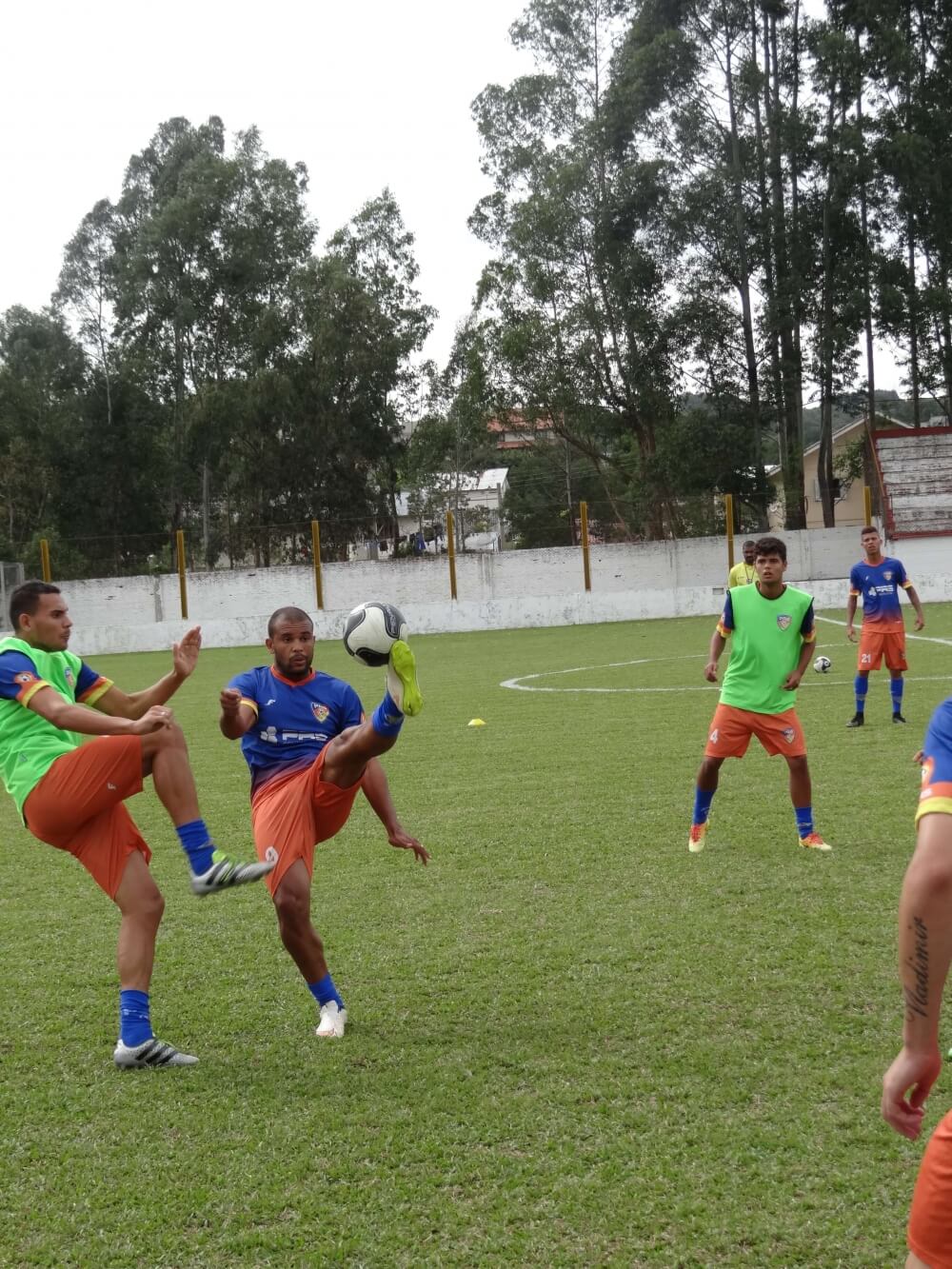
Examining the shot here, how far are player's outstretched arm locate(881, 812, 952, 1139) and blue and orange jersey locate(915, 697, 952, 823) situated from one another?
0.9 inches

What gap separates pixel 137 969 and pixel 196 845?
20.9 inches

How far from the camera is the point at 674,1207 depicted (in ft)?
11.2

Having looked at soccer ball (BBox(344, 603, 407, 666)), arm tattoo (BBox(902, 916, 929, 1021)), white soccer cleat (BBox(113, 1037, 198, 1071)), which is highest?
soccer ball (BBox(344, 603, 407, 666))

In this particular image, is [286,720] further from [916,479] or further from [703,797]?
[916,479]

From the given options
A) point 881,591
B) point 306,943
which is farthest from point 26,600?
point 881,591

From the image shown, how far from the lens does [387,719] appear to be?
4.50 meters

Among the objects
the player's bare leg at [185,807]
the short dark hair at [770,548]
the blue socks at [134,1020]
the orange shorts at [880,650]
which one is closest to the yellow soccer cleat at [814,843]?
the short dark hair at [770,548]

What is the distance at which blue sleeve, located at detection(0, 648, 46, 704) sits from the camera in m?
4.73

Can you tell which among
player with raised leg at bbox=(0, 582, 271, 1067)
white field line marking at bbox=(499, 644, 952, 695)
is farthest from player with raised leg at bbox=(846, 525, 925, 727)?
player with raised leg at bbox=(0, 582, 271, 1067)

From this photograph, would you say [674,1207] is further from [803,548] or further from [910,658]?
[803,548]

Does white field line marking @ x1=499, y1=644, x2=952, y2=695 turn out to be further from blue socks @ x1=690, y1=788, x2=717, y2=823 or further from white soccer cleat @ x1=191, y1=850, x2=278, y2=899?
white soccer cleat @ x1=191, y1=850, x2=278, y2=899

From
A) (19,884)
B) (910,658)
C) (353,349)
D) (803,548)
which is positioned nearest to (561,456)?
(353,349)

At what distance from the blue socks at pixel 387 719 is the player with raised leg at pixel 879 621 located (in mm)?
8885

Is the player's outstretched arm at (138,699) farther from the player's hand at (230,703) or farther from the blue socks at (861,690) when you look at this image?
the blue socks at (861,690)
